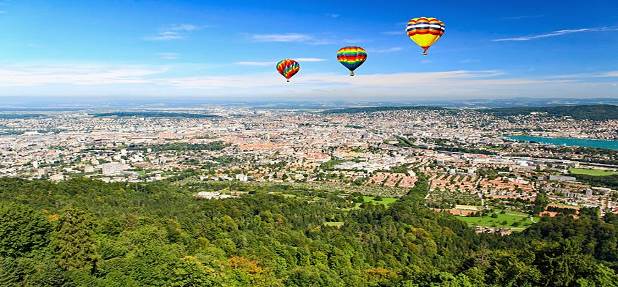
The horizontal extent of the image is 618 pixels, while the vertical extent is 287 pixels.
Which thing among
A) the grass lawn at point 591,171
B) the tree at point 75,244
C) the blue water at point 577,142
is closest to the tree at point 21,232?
the tree at point 75,244

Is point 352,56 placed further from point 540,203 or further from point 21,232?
point 540,203

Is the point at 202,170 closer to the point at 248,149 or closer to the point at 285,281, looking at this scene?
the point at 248,149

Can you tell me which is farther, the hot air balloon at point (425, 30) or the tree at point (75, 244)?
the hot air balloon at point (425, 30)

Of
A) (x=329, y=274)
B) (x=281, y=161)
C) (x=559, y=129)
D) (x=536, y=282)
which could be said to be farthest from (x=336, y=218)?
(x=559, y=129)

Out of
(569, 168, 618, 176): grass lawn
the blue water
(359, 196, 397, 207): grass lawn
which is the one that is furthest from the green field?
the blue water

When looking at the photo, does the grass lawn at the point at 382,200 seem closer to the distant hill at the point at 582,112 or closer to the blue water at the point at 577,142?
the blue water at the point at 577,142

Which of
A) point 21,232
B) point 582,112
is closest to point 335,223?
point 21,232
